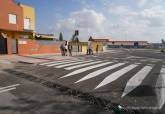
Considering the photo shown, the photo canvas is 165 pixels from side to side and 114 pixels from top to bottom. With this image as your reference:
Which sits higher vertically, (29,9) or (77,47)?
(29,9)

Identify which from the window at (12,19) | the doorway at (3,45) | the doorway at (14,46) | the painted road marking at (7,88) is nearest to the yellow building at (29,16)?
the window at (12,19)

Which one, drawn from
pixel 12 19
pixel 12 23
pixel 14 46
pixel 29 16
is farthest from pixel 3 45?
pixel 29 16

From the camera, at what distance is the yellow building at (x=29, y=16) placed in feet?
147

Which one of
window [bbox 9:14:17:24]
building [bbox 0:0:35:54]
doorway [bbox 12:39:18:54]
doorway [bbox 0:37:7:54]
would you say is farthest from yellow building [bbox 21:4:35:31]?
doorway [bbox 0:37:7:54]

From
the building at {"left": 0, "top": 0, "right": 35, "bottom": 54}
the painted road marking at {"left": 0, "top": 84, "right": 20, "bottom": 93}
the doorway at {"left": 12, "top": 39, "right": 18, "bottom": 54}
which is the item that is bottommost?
the painted road marking at {"left": 0, "top": 84, "right": 20, "bottom": 93}

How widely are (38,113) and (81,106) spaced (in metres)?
1.27

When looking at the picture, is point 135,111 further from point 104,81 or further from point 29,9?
point 29,9

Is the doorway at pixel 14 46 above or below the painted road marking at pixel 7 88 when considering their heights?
above

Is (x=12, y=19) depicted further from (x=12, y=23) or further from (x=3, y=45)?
(x=3, y=45)

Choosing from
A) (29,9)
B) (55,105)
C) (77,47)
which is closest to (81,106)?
(55,105)

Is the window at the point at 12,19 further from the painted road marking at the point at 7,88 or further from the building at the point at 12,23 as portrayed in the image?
the painted road marking at the point at 7,88

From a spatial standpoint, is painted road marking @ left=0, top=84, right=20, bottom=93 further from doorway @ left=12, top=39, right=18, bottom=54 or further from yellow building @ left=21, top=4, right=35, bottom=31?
yellow building @ left=21, top=4, right=35, bottom=31

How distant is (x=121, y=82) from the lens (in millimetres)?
10633

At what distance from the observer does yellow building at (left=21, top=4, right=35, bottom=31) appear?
44.7 metres
